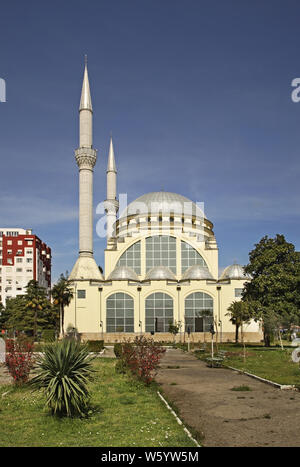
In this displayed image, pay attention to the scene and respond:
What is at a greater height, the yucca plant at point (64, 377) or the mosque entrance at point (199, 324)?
the yucca plant at point (64, 377)

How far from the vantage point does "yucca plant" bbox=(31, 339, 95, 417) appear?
43.8 ft

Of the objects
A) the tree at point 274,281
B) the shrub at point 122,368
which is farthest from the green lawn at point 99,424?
the tree at point 274,281

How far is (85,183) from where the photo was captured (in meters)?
64.7

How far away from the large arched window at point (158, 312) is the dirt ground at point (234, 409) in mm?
39638

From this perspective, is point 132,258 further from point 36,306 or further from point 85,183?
point 36,306

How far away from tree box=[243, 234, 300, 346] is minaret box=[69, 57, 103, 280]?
83.9 feet

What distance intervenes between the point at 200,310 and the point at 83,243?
19235 mm

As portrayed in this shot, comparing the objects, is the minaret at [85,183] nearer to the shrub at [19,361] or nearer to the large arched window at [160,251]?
the large arched window at [160,251]

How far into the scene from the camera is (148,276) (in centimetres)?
6681

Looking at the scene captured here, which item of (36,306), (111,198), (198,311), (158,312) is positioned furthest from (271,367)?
(111,198)

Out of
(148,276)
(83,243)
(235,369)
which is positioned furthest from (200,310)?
(235,369)

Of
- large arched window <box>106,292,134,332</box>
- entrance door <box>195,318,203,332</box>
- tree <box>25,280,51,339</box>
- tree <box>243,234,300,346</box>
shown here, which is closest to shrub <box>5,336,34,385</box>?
tree <box>243,234,300,346</box>

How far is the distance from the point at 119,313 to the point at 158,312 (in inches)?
219

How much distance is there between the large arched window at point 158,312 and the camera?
64.3 m
